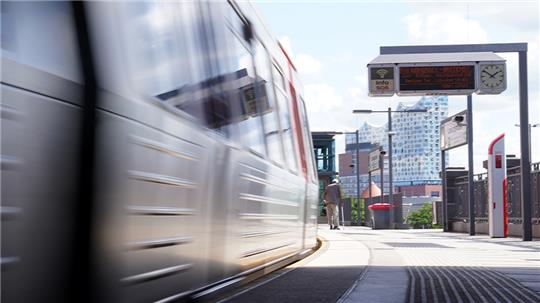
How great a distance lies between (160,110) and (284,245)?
507 cm

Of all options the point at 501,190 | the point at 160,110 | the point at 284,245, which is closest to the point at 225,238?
the point at 160,110

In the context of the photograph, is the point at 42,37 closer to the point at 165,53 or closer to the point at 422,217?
the point at 165,53

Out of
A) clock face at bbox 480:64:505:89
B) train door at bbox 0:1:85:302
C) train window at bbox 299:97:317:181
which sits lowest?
train door at bbox 0:1:85:302

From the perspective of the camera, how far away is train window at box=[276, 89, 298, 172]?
8984 millimetres

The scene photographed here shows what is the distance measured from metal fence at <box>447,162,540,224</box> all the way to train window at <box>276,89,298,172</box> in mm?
11133

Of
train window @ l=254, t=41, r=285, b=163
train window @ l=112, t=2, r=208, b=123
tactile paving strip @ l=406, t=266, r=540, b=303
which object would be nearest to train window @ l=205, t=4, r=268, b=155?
train window @ l=254, t=41, r=285, b=163

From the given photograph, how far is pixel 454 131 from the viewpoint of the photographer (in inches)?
1062

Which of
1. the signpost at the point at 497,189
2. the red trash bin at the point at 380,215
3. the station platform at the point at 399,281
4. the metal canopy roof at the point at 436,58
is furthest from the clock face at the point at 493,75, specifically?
the station platform at the point at 399,281

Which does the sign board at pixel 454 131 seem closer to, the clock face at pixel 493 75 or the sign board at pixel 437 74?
the sign board at pixel 437 74

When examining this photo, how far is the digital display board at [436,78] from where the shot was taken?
28.5 meters

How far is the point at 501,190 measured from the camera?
841 inches

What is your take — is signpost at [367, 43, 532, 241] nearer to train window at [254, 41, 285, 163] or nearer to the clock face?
the clock face

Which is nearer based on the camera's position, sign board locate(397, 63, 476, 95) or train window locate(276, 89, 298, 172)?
train window locate(276, 89, 298, 172)

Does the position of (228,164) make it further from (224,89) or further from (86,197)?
(86,197)
